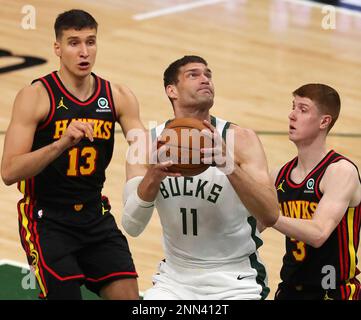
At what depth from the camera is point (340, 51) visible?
52.4ft

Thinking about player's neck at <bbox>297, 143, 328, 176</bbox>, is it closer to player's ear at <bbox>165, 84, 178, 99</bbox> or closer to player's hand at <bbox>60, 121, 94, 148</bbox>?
player's ear at <bbox>165, 84, 178, 99</bbox>

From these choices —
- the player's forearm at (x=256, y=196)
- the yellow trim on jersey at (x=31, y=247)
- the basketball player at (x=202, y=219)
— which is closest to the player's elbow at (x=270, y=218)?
the player's forearm at (x=256, y=196)

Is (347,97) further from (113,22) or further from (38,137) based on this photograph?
(38,137)

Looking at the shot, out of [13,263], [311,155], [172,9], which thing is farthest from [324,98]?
[172,9]

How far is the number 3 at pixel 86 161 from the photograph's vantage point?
28.1ft

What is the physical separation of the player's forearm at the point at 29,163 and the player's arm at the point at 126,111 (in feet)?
2.57

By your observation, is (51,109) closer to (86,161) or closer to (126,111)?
(86,161)

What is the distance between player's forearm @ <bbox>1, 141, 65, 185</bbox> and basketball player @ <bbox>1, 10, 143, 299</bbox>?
0.11 metres

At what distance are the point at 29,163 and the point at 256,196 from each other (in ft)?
5.03

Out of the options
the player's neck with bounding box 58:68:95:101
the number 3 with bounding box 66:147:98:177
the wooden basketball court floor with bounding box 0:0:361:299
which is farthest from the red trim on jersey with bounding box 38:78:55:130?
the wooden basketball court floor with bounding box 0:0:361:299

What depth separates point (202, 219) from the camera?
8.09 m

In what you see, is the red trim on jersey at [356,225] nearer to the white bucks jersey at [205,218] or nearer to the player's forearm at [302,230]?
the player's forearm at [302,230]
